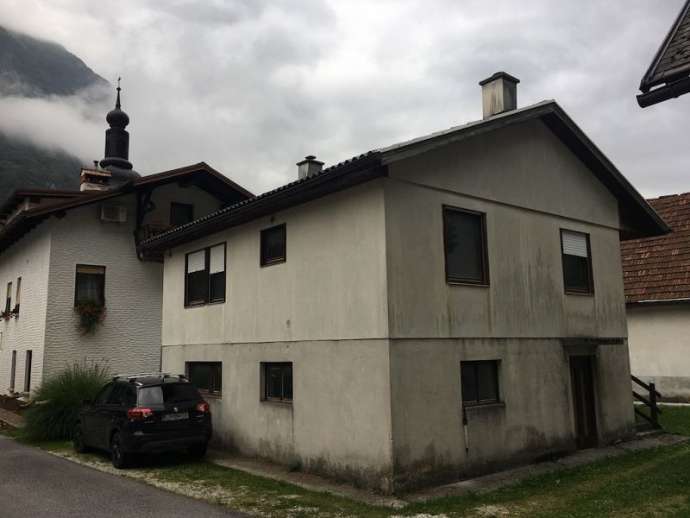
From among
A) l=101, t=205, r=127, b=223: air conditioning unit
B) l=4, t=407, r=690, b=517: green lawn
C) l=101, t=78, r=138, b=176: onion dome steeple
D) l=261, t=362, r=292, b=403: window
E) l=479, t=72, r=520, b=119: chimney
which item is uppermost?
l=101, t=78, r=138, b=176: onion dome steeple

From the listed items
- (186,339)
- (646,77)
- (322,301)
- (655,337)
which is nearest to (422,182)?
(322,301)

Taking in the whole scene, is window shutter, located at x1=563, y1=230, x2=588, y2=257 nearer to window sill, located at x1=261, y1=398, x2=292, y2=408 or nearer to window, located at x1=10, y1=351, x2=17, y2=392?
window sill, located at x1=261, y1=398, x2=292, y2=408

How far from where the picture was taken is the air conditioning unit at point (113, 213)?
21.1 meters

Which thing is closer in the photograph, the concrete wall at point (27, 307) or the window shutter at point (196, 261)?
the window shutter at point (196, 261)

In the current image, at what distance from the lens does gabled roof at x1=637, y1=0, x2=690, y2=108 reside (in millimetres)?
7375

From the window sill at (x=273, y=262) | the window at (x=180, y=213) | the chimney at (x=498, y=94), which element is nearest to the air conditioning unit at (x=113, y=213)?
the window at (x=180, y=213)

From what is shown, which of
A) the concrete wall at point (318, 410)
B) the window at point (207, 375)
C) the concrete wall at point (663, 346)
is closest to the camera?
the concrete wall at point (318, 410)

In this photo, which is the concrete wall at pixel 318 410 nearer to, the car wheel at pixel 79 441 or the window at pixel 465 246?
the window at pixel 465 246

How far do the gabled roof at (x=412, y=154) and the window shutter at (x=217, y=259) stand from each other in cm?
43

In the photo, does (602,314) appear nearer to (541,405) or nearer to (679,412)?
(541,405)

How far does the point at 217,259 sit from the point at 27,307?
37.5 feet

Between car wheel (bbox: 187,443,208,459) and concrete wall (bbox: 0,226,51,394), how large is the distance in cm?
990

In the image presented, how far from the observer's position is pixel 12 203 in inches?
954

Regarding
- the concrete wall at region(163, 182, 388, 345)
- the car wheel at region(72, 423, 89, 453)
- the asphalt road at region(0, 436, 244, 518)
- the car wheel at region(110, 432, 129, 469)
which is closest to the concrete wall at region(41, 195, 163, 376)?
the car wheel at region(72, 423, 89, 453)
